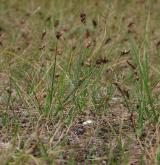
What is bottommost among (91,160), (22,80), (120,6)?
(91,160)

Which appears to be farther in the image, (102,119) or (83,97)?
(83,97)

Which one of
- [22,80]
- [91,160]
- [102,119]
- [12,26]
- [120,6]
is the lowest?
[91,160]

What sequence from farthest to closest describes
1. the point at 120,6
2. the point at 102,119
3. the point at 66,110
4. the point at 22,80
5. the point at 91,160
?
1. the point at 120,6
2. the point at 22,80
3. the point at 66,110
4. the point at 102,119
5. the point at 91,160

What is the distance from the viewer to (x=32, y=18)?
5.23 meters

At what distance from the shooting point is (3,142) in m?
2.18

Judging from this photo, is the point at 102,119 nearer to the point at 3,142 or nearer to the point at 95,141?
the point at 95,141

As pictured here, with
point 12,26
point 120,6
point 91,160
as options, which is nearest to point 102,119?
point 91,160

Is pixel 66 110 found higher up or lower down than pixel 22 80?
lower down

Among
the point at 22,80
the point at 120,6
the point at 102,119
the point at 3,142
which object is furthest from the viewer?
the point at 120,6

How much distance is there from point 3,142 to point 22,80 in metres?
1.00

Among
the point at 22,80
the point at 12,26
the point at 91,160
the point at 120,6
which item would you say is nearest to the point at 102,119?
the point at 91,160

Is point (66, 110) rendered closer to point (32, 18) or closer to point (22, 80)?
point (22, 80)

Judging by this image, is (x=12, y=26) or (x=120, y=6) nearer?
(x=12, y=26)

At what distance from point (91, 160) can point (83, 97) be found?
26.3 inches
